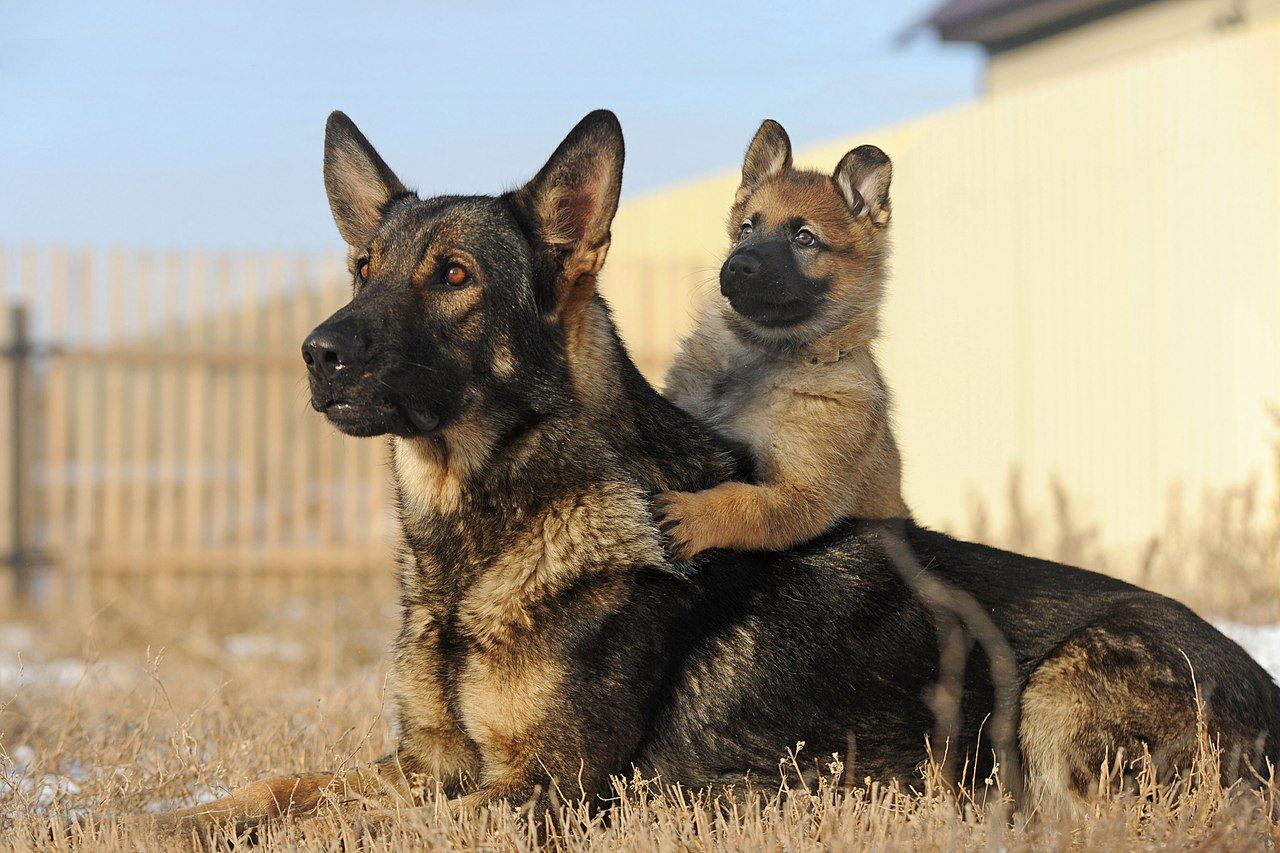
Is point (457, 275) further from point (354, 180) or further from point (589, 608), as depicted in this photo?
point (589, 608)

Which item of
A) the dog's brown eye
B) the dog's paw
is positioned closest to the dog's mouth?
the dog's brown eye

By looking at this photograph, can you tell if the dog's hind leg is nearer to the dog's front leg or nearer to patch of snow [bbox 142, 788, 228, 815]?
the dog's front leg

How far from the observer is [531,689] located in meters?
3.37

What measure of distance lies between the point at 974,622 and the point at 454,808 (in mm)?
1506

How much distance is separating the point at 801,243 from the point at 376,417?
2279mm

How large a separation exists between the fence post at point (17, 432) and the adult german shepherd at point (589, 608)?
1013cm

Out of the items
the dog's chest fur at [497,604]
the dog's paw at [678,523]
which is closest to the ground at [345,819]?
the dog's chest fur at [497,604]

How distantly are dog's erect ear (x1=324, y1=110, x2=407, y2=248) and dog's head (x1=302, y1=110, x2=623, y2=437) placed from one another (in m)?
0.28

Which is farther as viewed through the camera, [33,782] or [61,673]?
[61,673]

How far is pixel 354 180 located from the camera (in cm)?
420

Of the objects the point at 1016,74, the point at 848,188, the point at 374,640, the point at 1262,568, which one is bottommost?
the point at 374,640

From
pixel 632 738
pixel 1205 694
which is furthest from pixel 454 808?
pixel 1205 694

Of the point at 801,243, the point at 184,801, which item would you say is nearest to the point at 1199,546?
the point at 801,243

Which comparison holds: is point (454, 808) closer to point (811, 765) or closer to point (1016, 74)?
point (811, 765)
